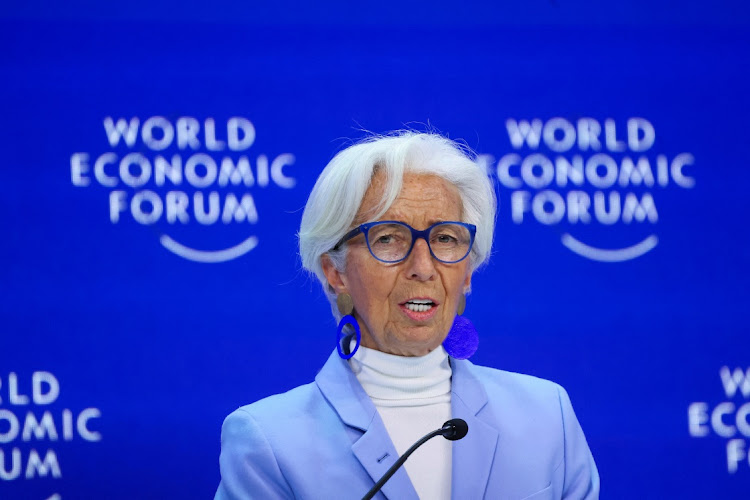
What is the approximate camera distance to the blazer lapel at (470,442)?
6.52 feet

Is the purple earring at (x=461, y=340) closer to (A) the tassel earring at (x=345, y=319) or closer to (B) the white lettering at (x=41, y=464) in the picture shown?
(A) the tassel earring at (x=345, y=319)

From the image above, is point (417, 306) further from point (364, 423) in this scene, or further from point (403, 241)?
point (364, 423)

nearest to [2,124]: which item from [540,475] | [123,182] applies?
[123,182]

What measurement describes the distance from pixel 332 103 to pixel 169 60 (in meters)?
0.48

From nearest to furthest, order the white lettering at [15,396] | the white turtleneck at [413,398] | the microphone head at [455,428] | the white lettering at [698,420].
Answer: the microphone head at [455,428], the white turtleneck at [413,398], the white lettering at [15,396], the white lettering at [698,420]

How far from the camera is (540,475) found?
2.05 metres

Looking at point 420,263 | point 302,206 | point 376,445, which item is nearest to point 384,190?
point 420,263

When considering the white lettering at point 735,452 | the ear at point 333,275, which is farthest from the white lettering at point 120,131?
the white lettering at point 735,452

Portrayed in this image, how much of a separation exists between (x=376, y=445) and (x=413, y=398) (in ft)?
0.55

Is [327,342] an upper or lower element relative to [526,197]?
lower

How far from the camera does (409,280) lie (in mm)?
2025

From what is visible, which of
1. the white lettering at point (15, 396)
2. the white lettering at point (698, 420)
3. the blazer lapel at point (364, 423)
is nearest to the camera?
the blazer lapel at point (364, 423)

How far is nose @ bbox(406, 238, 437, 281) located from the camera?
201 centimetres

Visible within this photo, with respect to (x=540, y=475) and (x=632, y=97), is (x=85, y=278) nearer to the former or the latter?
(x=540, y=475)
